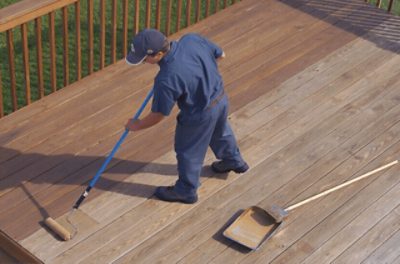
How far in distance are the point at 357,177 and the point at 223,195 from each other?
91 centimetres

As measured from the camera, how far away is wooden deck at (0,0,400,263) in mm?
5379

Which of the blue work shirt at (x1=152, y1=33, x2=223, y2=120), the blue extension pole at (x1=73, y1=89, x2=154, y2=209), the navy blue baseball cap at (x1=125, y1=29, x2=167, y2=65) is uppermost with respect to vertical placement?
the navy blue baseball cap at (x1=125, y1=29, x2=167, y2=65)

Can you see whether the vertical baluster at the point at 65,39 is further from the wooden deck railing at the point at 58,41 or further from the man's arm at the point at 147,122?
the man's arm at the point at 147,122

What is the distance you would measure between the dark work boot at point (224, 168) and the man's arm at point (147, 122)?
0.81 m

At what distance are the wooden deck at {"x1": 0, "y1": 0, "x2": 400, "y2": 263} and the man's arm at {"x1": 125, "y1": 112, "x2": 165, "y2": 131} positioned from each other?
60 cm

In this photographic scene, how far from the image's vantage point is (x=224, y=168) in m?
5.85

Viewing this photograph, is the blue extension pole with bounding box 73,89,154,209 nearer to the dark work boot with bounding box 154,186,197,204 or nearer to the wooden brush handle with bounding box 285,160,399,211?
the dark work boot with bounding box 154,186,197,204

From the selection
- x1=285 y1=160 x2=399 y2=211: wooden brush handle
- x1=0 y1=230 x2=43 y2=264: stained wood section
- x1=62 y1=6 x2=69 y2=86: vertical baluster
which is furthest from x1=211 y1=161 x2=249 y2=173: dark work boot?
x1=62 y1=6 x2=69 y2=86: vertical baluster

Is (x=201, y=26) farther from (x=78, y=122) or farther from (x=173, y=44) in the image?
(x=173, y=44)

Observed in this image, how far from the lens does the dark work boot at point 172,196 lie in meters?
5.61

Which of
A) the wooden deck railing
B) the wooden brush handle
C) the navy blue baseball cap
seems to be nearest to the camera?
the navy blue baseball cap

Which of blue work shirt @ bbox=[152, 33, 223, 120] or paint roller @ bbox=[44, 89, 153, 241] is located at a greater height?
blue work shirt @ bbox=[152, 33, 223, 120]

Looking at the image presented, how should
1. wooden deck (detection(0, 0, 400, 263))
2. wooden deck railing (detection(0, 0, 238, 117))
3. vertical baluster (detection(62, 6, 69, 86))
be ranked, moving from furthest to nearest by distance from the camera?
vertical baluster (detection(62, 6, 69, 86)), wooden deck railing (detection(0, 0, 238, 117)), wooden deck (detection(0, 0, 400, 263))

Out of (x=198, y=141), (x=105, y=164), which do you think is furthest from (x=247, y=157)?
(x=105, y=164)
